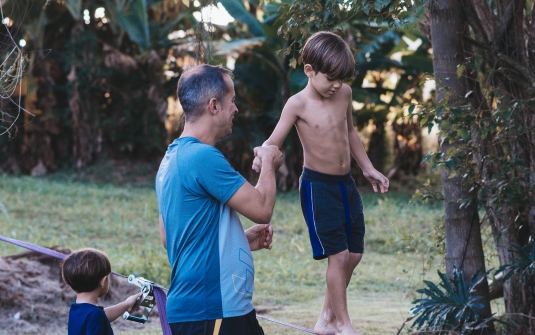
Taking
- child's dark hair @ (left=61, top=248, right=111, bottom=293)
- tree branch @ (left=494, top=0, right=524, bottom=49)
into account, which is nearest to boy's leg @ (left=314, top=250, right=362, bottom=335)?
child's dark hair @ (left=61, top=248, right=111, bottom=293)

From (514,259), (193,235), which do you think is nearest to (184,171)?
(193,235)

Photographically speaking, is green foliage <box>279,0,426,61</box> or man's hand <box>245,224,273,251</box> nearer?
man's hand <box>245,224,273,251</box>

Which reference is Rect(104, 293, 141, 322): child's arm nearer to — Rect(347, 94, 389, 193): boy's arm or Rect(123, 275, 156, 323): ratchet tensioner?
Rect(123, 275, 156, 323): ratchet tensioner

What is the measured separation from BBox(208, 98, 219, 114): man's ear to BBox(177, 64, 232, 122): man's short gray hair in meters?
0.01

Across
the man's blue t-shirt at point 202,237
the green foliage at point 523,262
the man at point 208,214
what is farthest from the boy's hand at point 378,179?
the man's blue t-shirt at point 202,237

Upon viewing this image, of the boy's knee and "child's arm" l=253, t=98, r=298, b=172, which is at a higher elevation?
"child's arm" l=253, t=98, r=298, b=172

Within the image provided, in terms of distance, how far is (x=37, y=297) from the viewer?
6133 mm

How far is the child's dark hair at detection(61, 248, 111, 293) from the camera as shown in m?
3.14

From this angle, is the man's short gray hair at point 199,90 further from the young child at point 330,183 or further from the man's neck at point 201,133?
the young child at point 330,183

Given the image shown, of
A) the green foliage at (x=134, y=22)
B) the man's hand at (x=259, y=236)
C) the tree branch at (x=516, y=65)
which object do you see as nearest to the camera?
the man's hand at (x=259, y=236)

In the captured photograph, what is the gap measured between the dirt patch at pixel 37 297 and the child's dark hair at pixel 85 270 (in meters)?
2.73

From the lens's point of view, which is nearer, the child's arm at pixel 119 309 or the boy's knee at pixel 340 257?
the child's arm at pixel 119 309

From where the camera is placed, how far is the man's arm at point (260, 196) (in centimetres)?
263

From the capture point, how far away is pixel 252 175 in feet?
50.6
